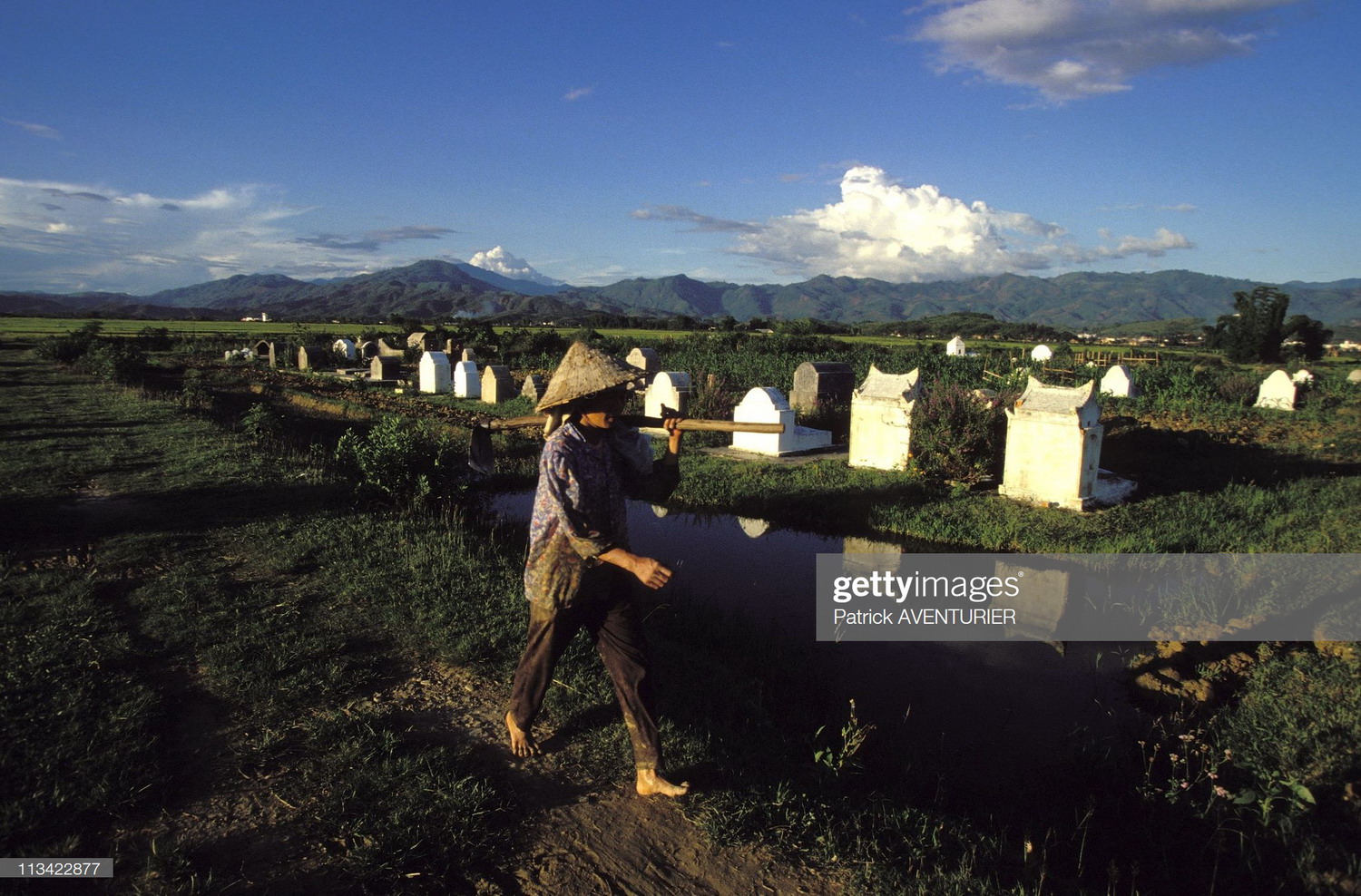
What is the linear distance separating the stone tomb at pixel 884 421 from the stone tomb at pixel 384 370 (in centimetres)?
2078

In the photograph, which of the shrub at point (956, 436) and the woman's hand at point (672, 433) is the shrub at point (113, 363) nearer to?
the shrub at point (956, 436)

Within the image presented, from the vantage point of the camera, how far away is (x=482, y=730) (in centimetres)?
409

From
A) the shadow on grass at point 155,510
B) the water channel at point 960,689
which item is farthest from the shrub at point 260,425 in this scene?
the water channel at point 960,689

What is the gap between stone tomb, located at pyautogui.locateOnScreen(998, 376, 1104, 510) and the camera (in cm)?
1062

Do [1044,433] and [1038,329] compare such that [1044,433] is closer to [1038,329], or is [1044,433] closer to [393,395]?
[393,395]

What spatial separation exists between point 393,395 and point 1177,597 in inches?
891

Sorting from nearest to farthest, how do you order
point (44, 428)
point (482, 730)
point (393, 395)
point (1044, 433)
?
point (482, 730), point (1044, 433), point (44, 428), point (393, 395)

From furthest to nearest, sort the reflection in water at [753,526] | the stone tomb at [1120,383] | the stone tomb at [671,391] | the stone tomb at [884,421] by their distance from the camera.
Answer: the stone tomb at [1120,383] < the stone tomb at [671,391] < the stone tomb at [884,421] < the reflection in water at [753,526]

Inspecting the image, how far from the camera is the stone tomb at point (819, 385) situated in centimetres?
1892

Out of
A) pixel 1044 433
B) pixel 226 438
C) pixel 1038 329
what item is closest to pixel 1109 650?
pixel 1044 433

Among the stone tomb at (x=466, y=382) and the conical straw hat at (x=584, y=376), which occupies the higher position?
the conical straw hat at (x=584, y=376)

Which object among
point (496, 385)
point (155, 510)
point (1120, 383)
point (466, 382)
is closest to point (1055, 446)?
point (155, 510)

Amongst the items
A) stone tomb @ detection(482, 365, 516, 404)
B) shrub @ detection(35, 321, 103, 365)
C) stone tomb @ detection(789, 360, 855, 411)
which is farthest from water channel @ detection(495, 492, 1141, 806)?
shrub @ detection(35, 321, 103, 365)

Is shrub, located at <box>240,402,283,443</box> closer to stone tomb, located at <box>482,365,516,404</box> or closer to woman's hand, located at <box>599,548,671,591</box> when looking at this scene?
stone tomb, located at <box>482,365,516,404</box>
